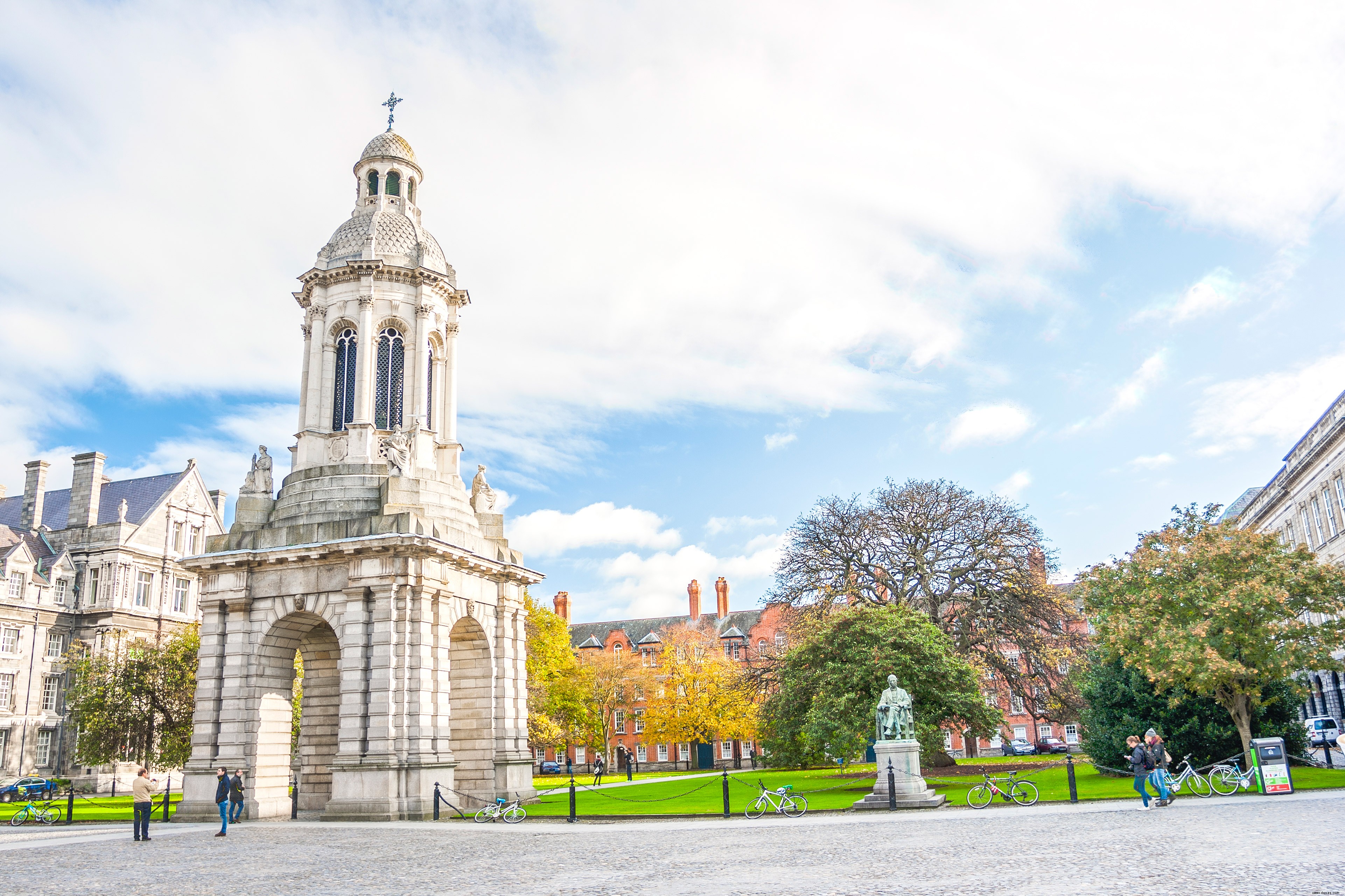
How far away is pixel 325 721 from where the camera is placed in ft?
96.6

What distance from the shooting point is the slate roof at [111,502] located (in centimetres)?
6072

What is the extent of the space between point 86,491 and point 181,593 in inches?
329

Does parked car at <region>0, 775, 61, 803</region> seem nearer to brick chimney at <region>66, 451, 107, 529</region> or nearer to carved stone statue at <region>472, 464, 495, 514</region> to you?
brick chimney at <region>66, 451, 107, 529</region>

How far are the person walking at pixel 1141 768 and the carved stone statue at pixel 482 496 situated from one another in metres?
19.9

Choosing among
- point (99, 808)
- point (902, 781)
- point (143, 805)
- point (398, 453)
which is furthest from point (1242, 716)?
point (99, 808)

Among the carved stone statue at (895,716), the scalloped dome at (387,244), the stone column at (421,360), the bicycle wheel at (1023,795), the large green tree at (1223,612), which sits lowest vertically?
the bicycle wheel at (1023,795)

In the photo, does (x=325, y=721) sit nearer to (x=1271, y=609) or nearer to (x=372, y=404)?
(x=372, y=404)

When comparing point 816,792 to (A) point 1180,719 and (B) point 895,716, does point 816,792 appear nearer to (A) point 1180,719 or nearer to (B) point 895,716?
(B) point 895,716

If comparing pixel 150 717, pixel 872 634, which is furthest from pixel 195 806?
pixel 872 634

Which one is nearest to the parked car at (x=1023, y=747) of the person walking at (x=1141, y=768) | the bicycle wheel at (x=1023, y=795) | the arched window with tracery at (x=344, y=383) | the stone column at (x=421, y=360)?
the bicycle wheel at (x=1023, y=795)

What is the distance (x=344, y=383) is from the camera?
103 ft

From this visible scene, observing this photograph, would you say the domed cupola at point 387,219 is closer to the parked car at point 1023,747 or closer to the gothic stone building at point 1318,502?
the gothic stone building at point 1318,502

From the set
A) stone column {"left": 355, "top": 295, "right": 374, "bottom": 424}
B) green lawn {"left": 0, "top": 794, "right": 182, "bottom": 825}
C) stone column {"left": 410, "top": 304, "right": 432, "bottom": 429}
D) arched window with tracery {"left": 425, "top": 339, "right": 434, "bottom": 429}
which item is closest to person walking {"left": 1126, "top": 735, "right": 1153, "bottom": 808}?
stone column {"left": 410, "top": 304, "right": 432, "bottom": 429}

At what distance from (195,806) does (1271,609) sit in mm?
29910
